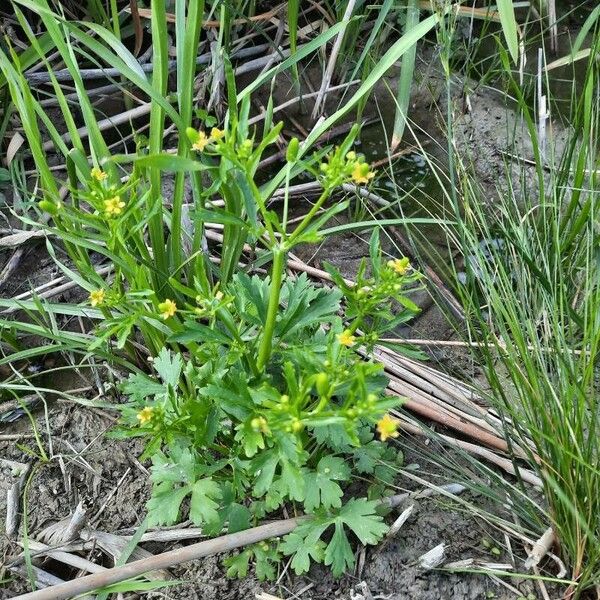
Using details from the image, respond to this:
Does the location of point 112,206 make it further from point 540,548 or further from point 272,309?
point 540,548

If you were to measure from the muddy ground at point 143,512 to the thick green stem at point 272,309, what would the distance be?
0.39 m

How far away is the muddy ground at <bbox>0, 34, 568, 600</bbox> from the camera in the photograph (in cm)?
141

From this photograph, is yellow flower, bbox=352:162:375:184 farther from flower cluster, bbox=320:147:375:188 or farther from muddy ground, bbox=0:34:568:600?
muddy ground, bbox=0:34:568:600

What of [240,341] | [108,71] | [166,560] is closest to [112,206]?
[240,341]

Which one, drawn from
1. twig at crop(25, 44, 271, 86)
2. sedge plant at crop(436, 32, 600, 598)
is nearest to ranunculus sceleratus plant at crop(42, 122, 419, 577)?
Answer: sedge plant at crop(436, 32, 600, 598)

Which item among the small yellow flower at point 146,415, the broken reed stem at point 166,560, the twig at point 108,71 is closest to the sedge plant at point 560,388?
the broken reed stem at point 166,560

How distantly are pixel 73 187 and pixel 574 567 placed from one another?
1.23 m

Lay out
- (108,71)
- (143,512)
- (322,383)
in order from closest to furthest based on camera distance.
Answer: (322,383), (143,512), (108,71)

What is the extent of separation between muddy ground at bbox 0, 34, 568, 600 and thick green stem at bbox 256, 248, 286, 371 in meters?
0.39

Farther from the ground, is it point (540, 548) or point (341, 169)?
point (341, 169)

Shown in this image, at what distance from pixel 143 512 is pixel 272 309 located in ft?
2.01

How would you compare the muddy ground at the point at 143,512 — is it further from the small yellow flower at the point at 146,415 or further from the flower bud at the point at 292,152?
the flower bud at the point at 292,152

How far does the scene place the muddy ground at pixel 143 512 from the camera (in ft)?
4.63

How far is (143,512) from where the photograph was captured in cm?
154
